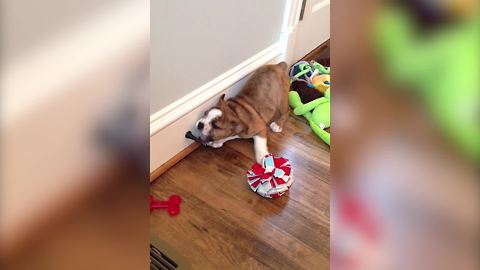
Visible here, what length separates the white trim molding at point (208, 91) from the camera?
143cm

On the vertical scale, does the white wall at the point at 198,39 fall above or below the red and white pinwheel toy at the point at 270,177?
above

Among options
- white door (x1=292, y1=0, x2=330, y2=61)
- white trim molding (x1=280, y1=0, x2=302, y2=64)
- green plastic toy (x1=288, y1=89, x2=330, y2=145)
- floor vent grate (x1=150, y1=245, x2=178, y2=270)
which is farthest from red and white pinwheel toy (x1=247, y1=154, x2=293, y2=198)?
white door (x1=292, y1=0, x2=330, y2=61)

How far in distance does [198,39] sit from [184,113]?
275 millimetres

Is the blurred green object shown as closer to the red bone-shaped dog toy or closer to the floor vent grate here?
the floor vent grate

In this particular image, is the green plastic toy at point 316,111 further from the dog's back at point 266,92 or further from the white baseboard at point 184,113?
the white baseboard at point 184,113

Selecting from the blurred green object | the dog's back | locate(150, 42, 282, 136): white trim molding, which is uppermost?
the blurred green object

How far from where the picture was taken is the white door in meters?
2.10

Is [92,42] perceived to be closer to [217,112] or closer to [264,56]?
[217,112]

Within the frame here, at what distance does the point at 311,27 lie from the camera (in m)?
2.24

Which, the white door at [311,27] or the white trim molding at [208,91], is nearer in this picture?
the white trim molding at [208,91]

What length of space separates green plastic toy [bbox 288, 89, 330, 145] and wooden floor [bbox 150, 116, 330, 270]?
0.12 metres

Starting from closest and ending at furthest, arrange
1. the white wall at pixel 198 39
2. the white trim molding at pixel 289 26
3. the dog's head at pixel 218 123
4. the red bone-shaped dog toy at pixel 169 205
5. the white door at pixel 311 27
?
the white wall at pixel 198 39 < the red bone-shaped dog toy at pixel 169 205 < the dog's head at pixel 218 123 < the white trim molding at pixel 289 26 < the white door at pixel 311 27

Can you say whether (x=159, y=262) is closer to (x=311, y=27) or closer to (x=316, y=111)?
(x=316, y=111)

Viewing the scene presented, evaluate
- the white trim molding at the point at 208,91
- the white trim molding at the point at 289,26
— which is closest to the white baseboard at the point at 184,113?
the white trim molding at the point at 208,91
